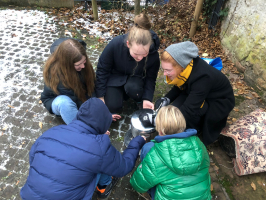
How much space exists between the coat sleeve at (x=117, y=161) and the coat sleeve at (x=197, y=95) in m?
0.79

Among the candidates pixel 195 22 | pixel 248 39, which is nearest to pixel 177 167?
pixel 248 39

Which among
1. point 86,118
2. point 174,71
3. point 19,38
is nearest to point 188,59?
point 174,71

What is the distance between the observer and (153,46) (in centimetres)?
243

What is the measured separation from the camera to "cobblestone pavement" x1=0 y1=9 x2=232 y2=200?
87.7 inches

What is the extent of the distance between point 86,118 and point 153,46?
4.71ft

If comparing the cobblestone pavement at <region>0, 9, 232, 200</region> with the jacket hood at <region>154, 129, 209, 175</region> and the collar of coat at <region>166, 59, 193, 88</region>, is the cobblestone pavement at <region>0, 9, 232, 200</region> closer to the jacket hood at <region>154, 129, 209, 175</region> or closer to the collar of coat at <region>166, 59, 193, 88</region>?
the jacket hood at <region>154, 129, 209, 175</region>

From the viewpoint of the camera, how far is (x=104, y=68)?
262cm

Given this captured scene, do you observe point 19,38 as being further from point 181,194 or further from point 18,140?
point 181,194

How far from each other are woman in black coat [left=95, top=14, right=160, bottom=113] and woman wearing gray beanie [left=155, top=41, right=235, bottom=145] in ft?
1.47

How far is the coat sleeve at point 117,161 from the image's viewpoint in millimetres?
1522

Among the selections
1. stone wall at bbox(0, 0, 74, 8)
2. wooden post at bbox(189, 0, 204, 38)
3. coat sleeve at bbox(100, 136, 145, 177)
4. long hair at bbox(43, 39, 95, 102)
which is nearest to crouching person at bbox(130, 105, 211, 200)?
coat sleeve at bbox(100, 136, 145, 177)

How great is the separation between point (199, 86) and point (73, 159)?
1.55 m

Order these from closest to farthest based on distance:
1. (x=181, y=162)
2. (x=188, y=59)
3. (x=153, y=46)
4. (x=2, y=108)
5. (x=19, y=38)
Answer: (x=181, y=162) < (x=188, y=59) < (x=153, y=46) < (x=2, y=108) < (x=19, y=38)

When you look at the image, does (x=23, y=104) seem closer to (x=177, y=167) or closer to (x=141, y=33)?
(x=141, y=33)
